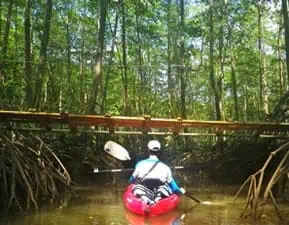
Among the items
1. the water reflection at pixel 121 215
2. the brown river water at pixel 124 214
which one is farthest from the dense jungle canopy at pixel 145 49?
the water reflection at pixel 121 215

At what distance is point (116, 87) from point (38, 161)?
11575mm

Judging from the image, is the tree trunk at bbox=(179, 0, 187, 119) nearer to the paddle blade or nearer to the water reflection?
the paddle blade

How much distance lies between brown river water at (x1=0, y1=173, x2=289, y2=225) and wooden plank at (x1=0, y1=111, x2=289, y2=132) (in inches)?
56.0

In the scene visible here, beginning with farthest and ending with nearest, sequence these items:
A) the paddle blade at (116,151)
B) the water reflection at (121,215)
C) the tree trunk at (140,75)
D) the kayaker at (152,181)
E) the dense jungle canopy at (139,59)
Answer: the tree trunk at (140,75) < the dense jungle canopy at (139,59) < the paddle blade at (116,151) < the kayaker at (152,181) < the water reflection at (121,215)

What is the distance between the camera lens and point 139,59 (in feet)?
58.3

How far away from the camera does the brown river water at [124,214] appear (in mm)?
6555

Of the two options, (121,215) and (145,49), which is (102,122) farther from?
(145,49)

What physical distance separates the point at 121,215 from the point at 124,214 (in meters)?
0.11

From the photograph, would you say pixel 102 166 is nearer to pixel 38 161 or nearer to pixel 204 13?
pixel 38 161

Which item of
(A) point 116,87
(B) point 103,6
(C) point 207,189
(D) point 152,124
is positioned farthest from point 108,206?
(A) point 116,87

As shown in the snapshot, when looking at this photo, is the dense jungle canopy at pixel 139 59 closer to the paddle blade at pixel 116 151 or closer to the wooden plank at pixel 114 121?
the wooden plank at pixel 114 121

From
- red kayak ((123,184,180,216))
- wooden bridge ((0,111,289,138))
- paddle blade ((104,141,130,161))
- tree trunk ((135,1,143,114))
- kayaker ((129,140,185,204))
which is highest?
tree trunk ((135,1,143,114))

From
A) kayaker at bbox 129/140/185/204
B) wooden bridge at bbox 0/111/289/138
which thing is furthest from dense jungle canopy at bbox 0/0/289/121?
kayaker at bbox 129/140/185/204

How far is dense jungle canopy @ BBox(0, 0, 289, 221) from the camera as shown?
11.7m
